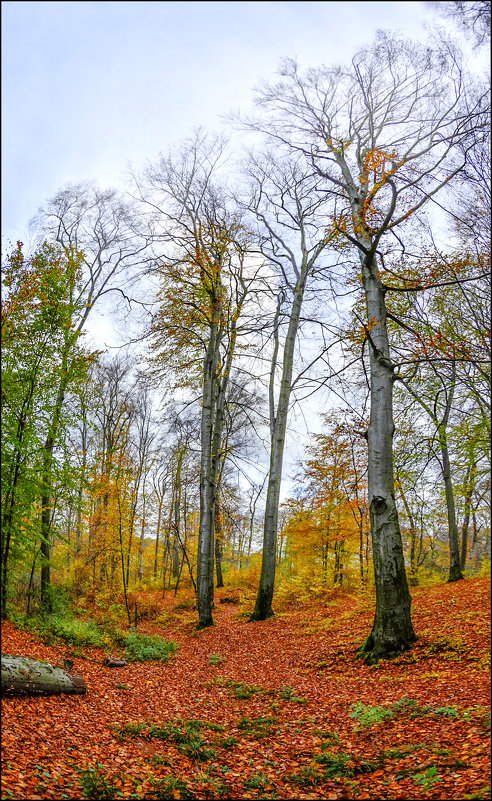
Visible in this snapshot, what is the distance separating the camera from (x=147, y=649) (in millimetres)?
8781

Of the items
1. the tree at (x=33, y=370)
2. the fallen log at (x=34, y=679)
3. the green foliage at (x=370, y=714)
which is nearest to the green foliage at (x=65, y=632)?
the tree at (x=33, y=370)

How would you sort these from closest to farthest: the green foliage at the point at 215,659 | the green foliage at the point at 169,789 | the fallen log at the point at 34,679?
1. the green foliage at the point at 169,789
2. the fallen log at the point at 34,679
3. the green foliage at the point at 215,659

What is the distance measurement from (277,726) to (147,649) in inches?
200

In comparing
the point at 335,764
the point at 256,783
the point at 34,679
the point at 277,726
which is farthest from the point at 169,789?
the point at 34,679

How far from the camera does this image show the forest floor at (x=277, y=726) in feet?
10.1

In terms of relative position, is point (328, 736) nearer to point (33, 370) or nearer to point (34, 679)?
point (34, 679)

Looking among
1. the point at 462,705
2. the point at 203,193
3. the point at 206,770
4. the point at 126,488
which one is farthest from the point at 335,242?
the point at 126,488

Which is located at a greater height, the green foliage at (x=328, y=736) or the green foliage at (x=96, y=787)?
the green foliage at (x=96, y=787)

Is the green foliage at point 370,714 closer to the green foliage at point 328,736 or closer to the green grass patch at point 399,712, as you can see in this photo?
the green grass patch at point 399,712

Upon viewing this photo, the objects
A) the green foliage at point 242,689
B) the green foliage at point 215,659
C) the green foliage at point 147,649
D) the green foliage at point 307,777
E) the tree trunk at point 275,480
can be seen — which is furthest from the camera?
the tree trunk at point 275,480

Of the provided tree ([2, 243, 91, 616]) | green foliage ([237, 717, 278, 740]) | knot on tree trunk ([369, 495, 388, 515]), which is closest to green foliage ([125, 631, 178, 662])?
tree ([2, 243, 91, 616])

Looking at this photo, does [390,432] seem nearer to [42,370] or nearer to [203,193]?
[42,370]

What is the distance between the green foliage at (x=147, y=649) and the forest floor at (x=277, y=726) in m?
1.04

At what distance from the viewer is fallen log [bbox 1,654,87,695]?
4402mm
